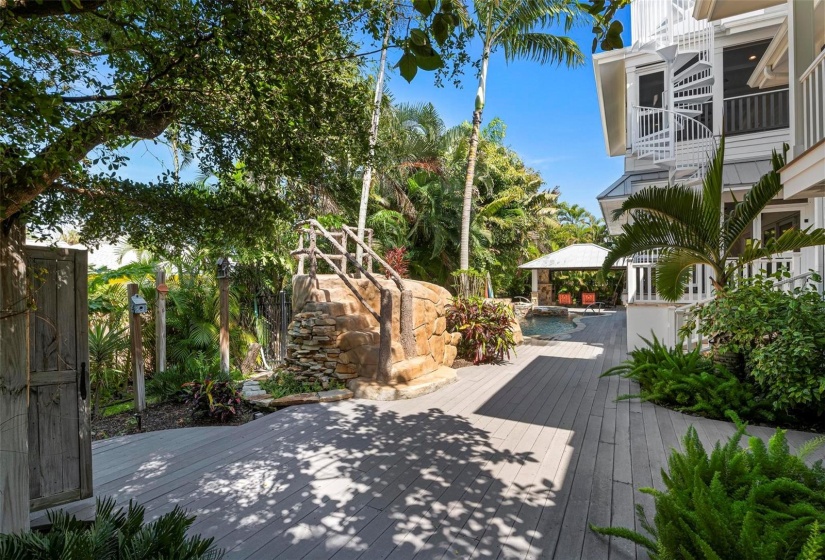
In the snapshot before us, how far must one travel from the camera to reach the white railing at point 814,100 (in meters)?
4.07

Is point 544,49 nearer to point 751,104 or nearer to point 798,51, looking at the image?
point 751,104

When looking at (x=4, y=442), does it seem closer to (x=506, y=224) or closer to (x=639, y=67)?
(x=639, y=67)

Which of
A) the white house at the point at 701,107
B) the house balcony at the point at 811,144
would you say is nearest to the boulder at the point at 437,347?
the white house at the point at 701,107

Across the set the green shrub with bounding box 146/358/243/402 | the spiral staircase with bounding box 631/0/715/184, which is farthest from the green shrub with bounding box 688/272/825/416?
the green shrub with bounding box 146/358/243/402

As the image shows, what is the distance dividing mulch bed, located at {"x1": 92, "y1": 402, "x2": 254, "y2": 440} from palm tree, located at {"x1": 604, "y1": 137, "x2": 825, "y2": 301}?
18.7 feet

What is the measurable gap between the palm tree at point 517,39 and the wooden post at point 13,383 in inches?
368

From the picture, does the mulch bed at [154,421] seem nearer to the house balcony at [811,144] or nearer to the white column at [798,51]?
the house balcony at [811,144]

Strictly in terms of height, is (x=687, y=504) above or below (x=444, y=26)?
below

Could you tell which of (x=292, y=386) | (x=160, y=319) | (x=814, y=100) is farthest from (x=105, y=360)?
(x=814, y=100)

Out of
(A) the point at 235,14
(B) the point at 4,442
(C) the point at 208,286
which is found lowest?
(B) the point at 4,442

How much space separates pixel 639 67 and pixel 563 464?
1061cm

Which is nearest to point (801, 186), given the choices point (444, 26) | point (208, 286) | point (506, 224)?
point (444, 26)

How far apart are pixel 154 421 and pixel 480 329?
Result: 17.8 ft

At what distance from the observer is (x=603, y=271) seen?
6.58m
